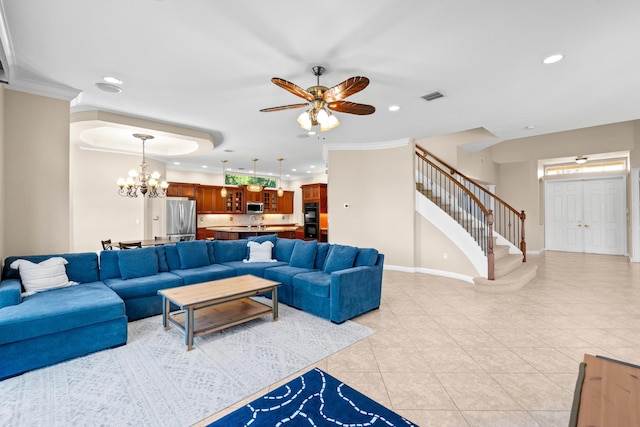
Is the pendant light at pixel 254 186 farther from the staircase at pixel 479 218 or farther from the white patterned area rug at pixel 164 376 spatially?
the white patterned area rug at pixel 164 376

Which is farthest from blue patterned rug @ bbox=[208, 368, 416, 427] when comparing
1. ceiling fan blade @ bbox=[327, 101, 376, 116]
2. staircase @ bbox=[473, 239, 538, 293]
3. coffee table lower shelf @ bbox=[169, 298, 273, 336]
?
staircase @ bbox=[473, 239, 538, 293]

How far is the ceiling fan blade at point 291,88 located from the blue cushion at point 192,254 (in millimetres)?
3112

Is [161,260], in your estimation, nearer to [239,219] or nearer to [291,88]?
[291,88]

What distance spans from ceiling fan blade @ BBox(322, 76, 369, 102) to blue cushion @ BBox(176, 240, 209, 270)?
3.23 m

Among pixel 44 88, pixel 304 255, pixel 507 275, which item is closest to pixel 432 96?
pixel 304 255

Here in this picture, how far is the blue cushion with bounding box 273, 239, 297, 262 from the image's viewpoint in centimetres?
524

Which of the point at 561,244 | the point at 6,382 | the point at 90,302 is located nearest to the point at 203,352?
the point at 90,302

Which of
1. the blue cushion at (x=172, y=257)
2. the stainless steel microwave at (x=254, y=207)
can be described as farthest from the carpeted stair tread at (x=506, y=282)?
the stainless steel microwave at (x=254, y=207)

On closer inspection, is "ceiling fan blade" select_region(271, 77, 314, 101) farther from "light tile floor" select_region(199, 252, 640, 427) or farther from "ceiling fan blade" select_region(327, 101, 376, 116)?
"light tile floor" select_region(199, 252, 640, 427)

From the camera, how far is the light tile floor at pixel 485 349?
2.07 meters

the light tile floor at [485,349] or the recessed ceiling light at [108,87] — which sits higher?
the recessed ceiling light at [108,87]

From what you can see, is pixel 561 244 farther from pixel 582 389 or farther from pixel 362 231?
pixel 582 389

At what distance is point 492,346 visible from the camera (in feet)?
9.64

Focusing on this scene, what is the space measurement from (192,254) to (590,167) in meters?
11.1
